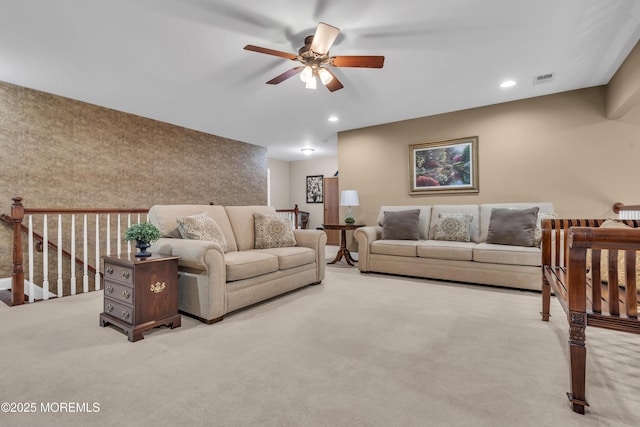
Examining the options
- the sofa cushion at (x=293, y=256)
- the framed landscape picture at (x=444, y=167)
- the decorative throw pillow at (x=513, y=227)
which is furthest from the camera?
the framed landscape picture at (x=444, y=167)

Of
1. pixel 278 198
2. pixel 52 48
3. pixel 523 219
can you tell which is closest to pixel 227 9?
pixel 52 48

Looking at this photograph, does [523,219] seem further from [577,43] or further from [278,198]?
[278,198]

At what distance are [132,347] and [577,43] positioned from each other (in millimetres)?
4257

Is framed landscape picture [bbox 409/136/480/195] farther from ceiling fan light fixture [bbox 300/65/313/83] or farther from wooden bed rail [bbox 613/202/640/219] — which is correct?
ceiling fan light fixture [bbox 300/65/313/83]

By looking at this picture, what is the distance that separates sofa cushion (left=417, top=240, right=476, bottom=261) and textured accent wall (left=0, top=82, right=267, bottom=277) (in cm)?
407

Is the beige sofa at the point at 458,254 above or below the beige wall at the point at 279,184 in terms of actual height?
below

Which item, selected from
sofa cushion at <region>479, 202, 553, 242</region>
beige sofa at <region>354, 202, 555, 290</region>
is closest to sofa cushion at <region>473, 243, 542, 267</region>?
beige sofa at <region>354, 202, 555, 290</region>

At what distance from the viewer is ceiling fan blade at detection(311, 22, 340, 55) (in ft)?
6.97

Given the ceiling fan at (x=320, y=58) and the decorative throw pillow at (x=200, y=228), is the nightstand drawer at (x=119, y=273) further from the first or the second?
the ceiling fan at (x=320, y=58)

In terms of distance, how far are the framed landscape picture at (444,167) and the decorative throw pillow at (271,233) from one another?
240cm

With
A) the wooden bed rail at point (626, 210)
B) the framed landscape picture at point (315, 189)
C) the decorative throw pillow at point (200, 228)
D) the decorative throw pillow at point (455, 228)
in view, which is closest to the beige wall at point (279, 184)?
the framed landscape picture at point (315, 189)

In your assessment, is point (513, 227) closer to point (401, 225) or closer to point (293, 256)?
point (401, 225)

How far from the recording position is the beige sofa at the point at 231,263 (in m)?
2.33

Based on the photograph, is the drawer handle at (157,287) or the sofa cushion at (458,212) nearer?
the drawer handle at (157,287)
